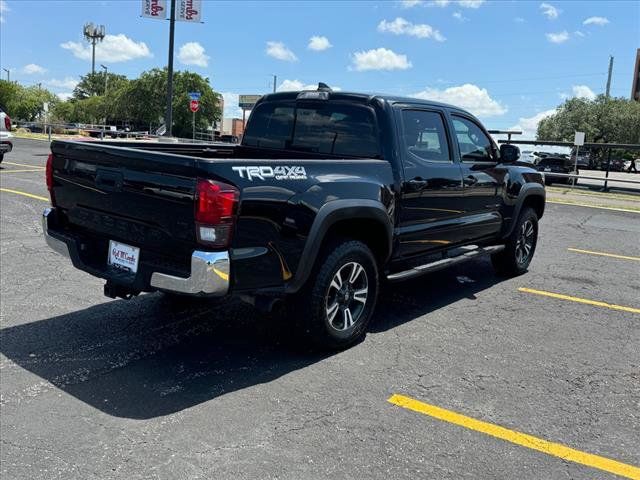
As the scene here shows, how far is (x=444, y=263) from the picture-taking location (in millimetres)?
5562

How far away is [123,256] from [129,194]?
0.43 metres

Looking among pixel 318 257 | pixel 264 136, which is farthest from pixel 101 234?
pixel 264 136

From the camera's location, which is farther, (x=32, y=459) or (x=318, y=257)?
(x=318, y=257)

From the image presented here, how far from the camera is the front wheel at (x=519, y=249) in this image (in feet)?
23.0

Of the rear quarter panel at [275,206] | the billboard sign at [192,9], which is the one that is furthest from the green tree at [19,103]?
the rear quarter panel at [275,206]

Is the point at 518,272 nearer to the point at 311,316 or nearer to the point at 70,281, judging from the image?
the point at 311,316

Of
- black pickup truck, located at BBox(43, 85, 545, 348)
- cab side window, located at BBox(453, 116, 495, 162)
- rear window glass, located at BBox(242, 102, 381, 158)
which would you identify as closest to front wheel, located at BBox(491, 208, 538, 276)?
black pickup truck, located at BBox(43, 85, 545, 348)

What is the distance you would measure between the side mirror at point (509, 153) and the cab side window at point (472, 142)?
0.11 meters

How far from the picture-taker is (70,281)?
6172mm

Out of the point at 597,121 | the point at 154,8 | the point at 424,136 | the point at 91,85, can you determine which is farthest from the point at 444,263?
the point at 91,85

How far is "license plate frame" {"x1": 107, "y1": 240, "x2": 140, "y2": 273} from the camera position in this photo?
397 cm

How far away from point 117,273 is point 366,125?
2.27 meters

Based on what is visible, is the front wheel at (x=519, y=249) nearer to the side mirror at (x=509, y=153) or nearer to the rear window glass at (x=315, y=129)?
the side mirror at (x=509, y=153)

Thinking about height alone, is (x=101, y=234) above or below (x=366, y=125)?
below
